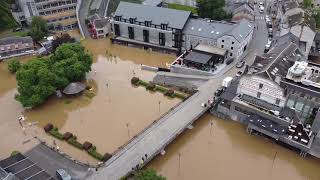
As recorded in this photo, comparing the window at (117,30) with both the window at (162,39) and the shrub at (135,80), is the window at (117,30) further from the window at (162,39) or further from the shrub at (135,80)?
the shrub at (135,80)

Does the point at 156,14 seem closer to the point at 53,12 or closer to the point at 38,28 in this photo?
the point at 38,28

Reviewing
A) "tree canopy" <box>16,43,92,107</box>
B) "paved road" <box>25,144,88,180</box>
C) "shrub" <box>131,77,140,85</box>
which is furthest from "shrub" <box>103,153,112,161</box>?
"shrub" <box>131,77,140,85</box>

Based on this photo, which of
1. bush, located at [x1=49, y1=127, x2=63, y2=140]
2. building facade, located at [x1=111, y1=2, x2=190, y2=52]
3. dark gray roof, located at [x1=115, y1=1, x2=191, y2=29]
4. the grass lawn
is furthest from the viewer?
the grass lawn

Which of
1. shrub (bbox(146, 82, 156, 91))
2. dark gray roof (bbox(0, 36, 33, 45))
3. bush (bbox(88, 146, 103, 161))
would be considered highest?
dark gray roof (bbox(0, 36, 33, 45))

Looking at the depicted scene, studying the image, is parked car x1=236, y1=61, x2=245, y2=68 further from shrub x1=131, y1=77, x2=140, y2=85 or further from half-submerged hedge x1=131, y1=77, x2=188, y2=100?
shrub x1=131, y1=77, x2=140, y2=85

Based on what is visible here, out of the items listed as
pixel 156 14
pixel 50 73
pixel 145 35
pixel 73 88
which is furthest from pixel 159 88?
pixel 156 14

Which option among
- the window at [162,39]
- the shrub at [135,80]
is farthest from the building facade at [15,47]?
the window at [162,39]
